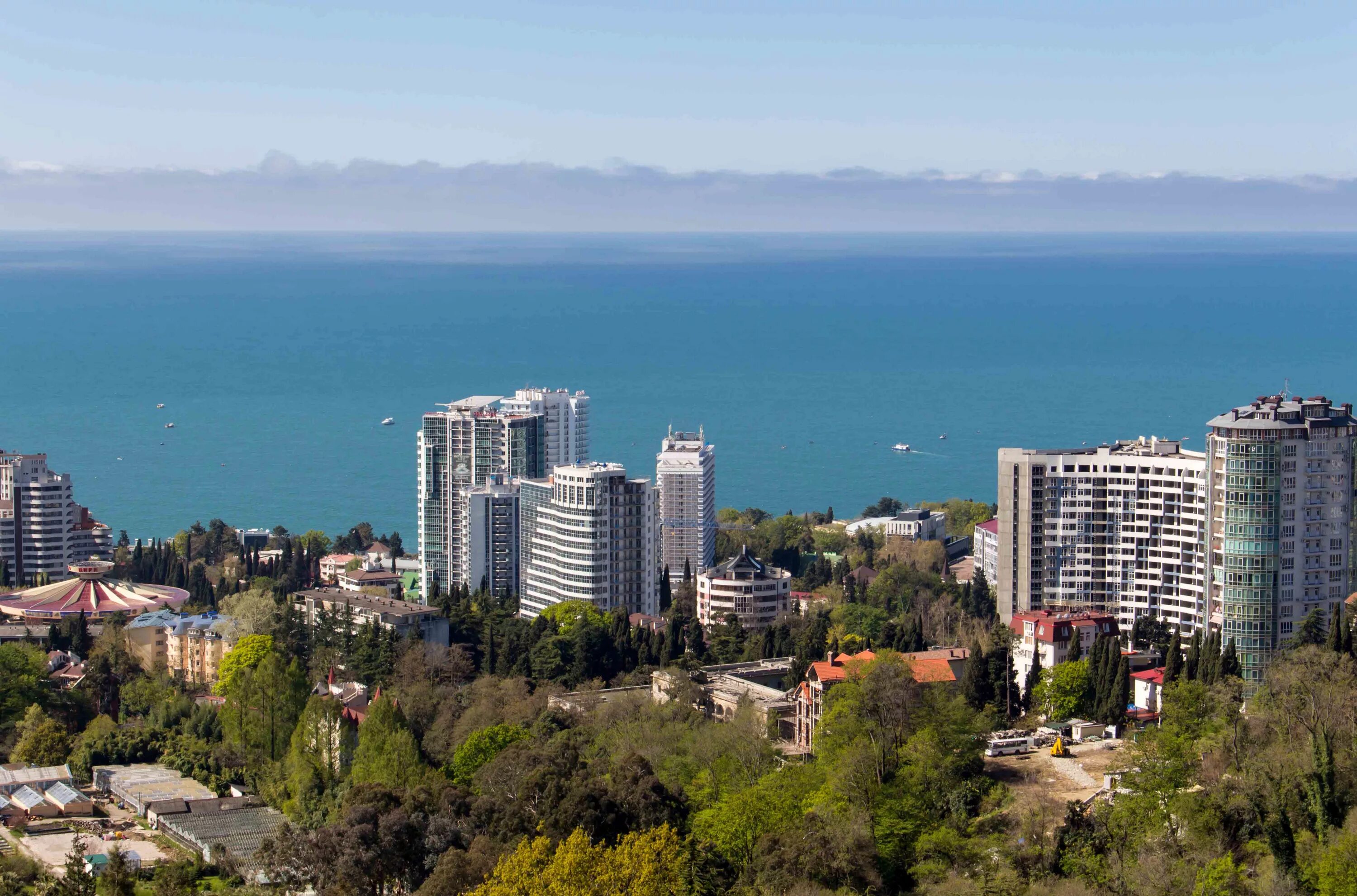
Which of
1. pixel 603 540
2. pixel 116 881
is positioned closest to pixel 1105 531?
pixel 603 540

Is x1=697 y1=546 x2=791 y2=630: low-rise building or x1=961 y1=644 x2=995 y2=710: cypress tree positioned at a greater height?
x1=961 y1=644 x2=995 y2=710: cypress tree

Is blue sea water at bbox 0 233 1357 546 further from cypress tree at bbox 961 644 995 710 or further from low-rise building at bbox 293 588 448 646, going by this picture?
cypress tree at bbox 961 644 995 710

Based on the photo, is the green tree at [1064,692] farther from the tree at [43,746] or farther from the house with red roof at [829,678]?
the tree at [43,746]

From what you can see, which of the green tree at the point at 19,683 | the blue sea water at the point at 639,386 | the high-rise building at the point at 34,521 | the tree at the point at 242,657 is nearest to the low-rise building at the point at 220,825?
the tree at the point at 242,657

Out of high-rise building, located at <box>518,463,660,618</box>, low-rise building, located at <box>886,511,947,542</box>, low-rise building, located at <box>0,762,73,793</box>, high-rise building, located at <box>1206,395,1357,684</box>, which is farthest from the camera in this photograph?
low-rise building, located at <box>886,511,947,542</box>

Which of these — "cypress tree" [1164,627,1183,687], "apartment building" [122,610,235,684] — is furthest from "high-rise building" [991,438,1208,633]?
"apartment building" [122,610,235,684]

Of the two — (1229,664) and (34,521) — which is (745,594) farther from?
(34,521)

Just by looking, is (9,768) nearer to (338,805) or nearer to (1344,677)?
(338,805)
